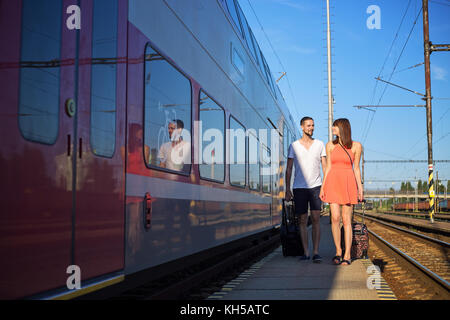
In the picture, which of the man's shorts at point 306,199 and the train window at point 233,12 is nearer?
the man's shorts at point 306,199

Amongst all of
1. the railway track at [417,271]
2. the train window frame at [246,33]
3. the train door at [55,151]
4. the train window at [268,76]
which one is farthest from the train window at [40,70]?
the train window at [268,76]

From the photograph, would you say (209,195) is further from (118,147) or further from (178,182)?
(118,147)

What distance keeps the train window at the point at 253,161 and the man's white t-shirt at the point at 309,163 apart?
180 centimetres

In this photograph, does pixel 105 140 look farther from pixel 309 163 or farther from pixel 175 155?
pixel 309 163

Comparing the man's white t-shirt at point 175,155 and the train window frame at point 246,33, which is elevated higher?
the train window frame at point 246,33

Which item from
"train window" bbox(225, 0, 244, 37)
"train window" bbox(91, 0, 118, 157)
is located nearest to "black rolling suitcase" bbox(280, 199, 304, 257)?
"train window" bbox(225, 0, 244, 37)

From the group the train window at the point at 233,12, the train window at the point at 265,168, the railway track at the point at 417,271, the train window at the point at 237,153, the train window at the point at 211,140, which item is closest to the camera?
the railway track at the point at 417,271

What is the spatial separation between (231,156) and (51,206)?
478 cm

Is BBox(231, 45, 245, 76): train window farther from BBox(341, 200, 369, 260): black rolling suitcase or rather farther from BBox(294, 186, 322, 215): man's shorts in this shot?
BBox(341, 200, 369, 260): black rolling suitcase

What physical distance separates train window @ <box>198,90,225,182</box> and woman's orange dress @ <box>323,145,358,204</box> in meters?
1.39

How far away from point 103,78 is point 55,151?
32.0 inches

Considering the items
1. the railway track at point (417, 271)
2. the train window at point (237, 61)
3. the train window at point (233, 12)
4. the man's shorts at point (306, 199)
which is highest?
the train window at point (233, 12)

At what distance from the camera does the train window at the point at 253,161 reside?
8766 millimetres

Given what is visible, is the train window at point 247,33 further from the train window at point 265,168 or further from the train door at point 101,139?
the train door at point 101,139
